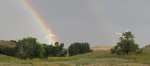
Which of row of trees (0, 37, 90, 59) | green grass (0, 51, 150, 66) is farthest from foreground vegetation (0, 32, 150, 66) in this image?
green grass (0, 51, 150, 66)

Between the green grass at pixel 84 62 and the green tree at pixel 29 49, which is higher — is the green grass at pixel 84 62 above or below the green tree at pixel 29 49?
below

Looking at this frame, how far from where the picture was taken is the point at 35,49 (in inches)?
6097

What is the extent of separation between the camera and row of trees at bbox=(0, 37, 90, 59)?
153 m

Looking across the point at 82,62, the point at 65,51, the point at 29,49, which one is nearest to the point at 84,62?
the point at 82,62

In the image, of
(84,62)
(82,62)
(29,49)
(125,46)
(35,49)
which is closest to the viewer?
(82,62)

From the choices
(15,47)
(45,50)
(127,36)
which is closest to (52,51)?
(45,50)

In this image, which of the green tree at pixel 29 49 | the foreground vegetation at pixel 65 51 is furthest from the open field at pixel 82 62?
the green tree at pixel 29 49

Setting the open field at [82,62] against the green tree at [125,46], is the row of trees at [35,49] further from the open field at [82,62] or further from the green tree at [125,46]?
the open field at [82,62]

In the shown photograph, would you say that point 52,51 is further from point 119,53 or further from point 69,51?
point 119,53

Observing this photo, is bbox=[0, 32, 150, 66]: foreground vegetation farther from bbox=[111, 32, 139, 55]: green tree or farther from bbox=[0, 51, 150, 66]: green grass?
bbox=[0, 51, 150, 66]: green grass

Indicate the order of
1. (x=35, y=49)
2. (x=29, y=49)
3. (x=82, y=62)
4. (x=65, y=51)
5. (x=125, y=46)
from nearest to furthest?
(x=82, y=62)
(x=125, y=46)
(x=29, y=49)
(x=35, y=49)
(x=65, y=51)

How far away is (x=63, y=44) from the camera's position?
183 m

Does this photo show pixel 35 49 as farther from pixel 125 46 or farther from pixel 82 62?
pixel 82 62

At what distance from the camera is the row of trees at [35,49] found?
501 ft
